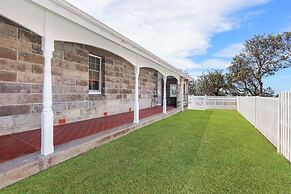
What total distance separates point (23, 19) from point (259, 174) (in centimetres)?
472

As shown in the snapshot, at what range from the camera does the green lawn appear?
3.29m

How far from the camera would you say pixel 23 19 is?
12.0 ft

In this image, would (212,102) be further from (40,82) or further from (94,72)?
(40,82)

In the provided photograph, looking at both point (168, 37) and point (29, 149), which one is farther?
point (168, 37)

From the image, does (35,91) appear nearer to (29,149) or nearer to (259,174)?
(29,149)

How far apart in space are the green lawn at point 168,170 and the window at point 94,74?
372cm

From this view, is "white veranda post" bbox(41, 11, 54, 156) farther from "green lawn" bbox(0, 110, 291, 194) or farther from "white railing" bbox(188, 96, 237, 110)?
"white railing" bbox(188, 96, 237, 110)

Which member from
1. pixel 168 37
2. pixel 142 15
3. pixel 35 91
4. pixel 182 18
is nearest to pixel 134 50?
pixel 35 91

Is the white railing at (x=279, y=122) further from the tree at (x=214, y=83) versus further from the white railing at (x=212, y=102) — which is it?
the tree at (x=214, y=83)

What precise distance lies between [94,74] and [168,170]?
20.4ft

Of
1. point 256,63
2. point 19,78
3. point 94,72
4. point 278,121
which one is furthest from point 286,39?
point 19,78

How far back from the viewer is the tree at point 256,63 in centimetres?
2331

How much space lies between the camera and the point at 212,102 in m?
21.4

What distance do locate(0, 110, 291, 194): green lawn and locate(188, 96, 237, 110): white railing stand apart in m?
13.7
